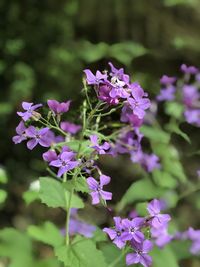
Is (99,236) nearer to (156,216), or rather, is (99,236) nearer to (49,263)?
(156,216)

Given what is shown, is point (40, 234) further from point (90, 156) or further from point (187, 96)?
point (187, 96)

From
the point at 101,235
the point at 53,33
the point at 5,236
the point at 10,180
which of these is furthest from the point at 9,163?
the point at 101,235

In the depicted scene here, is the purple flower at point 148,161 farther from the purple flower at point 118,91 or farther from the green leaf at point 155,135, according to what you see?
the purple flower at point 118,91

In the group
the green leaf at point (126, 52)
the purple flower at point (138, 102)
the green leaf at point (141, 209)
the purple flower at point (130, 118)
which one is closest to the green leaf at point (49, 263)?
the green leaf at point (141, 209)

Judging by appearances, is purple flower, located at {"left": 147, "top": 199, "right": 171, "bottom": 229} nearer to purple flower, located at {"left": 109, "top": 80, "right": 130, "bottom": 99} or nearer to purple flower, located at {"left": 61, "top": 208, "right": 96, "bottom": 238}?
purple flower, located at {"left": 109, "top": 80, "right": 130, "bottom": 99}

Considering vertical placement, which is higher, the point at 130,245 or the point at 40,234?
the point at 130,245

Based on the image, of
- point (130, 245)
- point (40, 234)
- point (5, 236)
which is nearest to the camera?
point (130, 245)

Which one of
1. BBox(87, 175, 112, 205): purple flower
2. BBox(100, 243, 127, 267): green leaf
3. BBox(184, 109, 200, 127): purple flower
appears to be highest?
BBox(87, 175, 112, 205): purple flower

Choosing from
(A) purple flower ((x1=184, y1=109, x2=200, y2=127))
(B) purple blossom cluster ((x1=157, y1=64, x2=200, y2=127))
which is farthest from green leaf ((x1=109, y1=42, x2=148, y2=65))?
(A) purple flower ((x1=184, y1=109, x2=200, y2=127))
